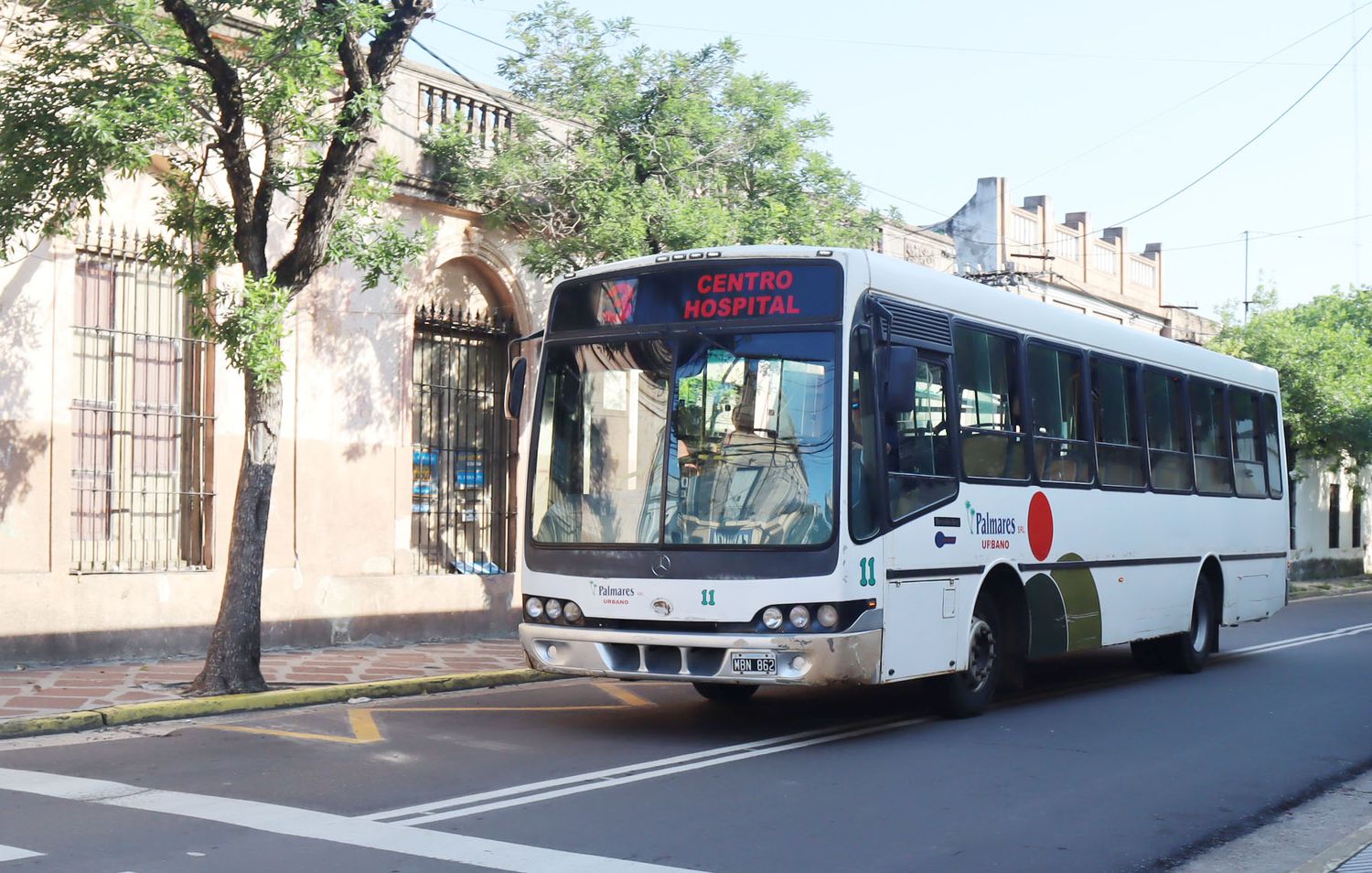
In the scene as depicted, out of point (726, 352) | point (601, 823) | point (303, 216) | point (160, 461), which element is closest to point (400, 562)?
point (160, 461)

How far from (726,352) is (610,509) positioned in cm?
126

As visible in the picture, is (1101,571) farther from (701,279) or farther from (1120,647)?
(1120,647)

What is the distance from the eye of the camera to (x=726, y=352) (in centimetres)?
940

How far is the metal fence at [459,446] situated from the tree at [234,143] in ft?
16.9

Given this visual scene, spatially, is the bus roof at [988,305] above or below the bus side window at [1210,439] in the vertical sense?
above

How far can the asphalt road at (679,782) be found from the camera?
6.31 meters

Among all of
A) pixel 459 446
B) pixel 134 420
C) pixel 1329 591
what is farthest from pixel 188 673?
pixel 1329 591

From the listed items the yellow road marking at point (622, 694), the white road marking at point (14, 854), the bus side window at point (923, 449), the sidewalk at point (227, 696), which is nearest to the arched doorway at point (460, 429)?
the sidewalk at point (227, 696)

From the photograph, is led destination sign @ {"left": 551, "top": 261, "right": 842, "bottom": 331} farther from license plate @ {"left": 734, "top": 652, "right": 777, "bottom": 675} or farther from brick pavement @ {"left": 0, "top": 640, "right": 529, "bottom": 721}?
brick pavement @ {"left": 0, "top": 640, "right": 529, "bottom": 721}

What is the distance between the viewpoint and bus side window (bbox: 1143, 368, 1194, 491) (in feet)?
44.6

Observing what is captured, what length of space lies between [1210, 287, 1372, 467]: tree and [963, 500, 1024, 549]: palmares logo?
28.9 m

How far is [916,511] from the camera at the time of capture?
970cm

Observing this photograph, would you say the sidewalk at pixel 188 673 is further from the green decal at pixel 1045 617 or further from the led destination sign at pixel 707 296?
the green decal at pixel 1045 617

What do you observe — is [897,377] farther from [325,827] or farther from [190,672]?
[190,672]
